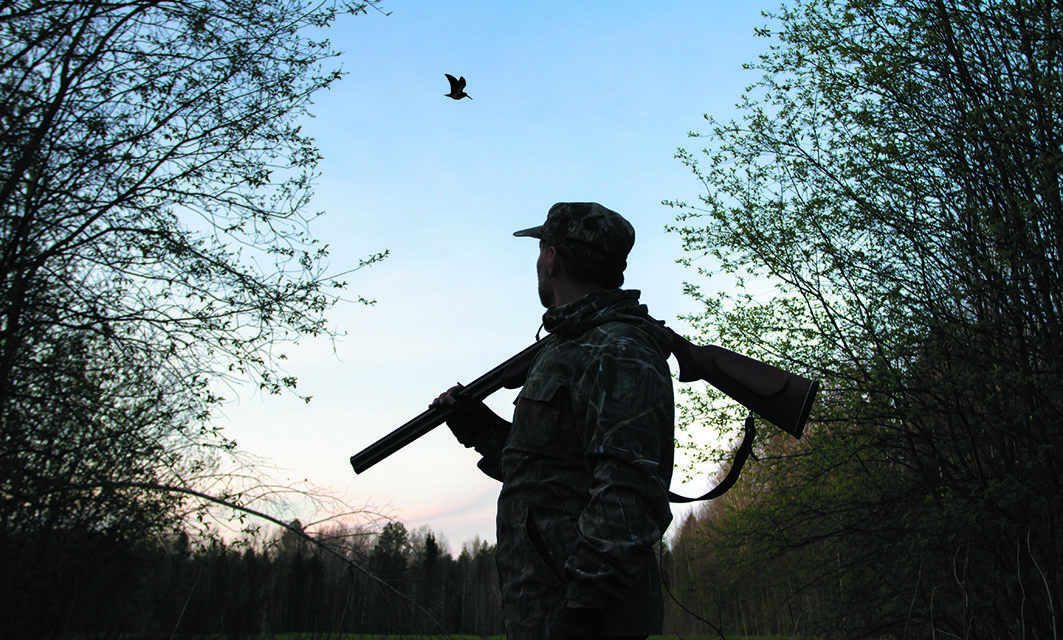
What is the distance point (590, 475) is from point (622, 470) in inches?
7.0

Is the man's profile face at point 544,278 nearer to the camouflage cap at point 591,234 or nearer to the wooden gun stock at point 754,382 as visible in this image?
the camouflage cap at point 591,234

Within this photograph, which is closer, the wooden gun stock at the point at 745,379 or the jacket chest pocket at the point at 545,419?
the jacket chest pocket at the point at 545,419

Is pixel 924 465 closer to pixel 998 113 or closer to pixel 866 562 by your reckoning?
pixel 866 562

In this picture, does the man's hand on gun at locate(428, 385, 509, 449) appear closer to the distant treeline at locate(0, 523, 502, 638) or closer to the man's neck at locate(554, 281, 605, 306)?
the man's neck at locate(554, 281, 605, 306)

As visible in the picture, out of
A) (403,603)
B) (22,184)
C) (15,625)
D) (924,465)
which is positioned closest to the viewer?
(403,603)

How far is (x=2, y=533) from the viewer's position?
5617 millimetres

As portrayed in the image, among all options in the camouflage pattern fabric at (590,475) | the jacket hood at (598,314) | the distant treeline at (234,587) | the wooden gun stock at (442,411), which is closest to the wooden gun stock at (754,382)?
the jacket hood at (598,314)

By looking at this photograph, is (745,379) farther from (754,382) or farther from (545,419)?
(545,419)

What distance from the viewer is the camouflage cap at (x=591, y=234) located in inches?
99.5

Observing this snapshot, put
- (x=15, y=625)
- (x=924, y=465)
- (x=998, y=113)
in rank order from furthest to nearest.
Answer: (x=924, y=465) < (x=998, y=113) < (x=15, y=625)

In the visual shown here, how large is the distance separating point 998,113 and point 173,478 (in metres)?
11.3

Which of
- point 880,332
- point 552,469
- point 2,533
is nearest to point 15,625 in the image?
point 2,533

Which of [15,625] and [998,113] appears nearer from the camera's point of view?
[15,625]

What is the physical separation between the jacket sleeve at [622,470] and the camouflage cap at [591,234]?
0.37 m
